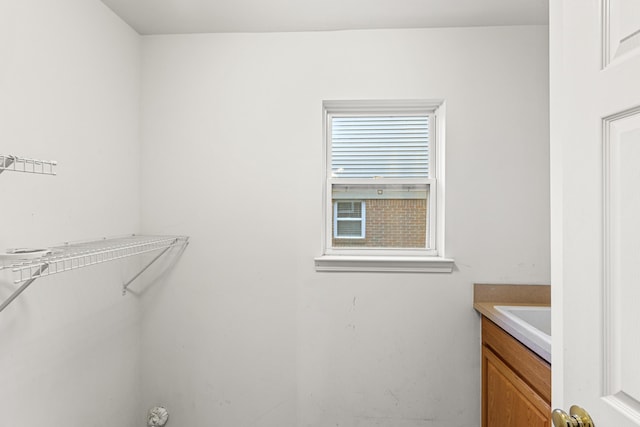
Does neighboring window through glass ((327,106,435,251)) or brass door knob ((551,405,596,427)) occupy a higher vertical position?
neighboring window through glass ((327,106,435,251))

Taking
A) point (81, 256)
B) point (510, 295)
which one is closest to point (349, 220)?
point (510, 295)

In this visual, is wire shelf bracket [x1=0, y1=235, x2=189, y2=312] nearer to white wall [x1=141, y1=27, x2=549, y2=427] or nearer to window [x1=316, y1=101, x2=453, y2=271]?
white wall [x1=141, y1=27, x2=549, y2=427]

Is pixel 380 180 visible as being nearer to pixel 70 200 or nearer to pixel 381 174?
pixel 381 174

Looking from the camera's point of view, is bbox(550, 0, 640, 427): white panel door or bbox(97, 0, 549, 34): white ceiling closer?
bbox(550, 0, 640, 427): white panel door

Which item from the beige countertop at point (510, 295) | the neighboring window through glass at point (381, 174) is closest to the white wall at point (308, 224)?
the beige countertop at point (510, 295)

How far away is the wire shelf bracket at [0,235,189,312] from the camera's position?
3.29 feet

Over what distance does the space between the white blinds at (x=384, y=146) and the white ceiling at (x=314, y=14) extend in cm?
49

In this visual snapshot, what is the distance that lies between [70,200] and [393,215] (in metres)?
1.56

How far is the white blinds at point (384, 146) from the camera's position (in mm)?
2035

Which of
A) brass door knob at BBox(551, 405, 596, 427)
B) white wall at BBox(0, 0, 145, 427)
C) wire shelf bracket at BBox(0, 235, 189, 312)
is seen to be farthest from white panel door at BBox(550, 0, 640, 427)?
white wall at BBox(0, 0, 145, 427)

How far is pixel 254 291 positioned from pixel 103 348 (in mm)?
743

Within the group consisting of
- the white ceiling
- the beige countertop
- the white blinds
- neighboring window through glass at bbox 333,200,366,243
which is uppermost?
the white ceiling

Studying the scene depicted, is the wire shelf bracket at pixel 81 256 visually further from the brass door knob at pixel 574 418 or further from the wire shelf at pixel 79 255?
the brass door knob at pixel 574 418

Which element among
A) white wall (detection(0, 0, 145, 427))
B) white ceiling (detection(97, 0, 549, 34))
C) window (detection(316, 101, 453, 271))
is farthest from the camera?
window (detection(316, 101, 453, 271))
